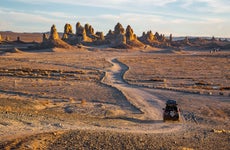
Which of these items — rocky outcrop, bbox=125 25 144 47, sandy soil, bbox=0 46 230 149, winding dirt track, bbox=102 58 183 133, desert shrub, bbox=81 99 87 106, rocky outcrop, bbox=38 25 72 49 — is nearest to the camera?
sandy soil, bbox=0 46 230 149

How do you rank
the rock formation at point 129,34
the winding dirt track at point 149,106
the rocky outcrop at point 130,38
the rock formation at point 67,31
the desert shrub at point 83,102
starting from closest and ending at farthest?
the winding dirt track at point 149,106, the desert shrub at point 83,102, the rocky outcrop at point 130,38, the rock formation at point 129,34, the rock formation at point 67,31

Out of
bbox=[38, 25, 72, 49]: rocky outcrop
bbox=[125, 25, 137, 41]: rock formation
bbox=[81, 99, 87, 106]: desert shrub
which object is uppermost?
bbox=[125, 25, 137, 41]: rock formation

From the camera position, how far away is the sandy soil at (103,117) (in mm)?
13188

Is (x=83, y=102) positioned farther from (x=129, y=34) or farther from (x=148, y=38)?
(x=148, y=38)

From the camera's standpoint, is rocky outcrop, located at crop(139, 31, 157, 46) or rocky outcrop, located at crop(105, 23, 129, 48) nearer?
rocky outcrop, located at crop(105, 23, 129, 48)

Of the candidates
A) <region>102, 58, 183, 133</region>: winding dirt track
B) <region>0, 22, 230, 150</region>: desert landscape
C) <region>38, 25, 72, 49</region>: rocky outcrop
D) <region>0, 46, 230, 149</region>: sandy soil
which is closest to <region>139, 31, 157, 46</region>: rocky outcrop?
<region>38, 25, 72, 49</region>: rocky outcrop

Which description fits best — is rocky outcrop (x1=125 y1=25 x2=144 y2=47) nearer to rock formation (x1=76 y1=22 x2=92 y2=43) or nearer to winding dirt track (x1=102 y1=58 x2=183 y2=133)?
rock formation (x1=76 y1=22 x2=92 y2=43)

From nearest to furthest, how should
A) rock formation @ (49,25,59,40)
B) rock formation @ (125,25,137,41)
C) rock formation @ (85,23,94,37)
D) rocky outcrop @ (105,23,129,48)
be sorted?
rock formation @ (49,25,59,40) < rocky outcrop @ (105,23,129,48) < rock formation @ (125,25,137,41) < rock formation @ (85,23,94,37)

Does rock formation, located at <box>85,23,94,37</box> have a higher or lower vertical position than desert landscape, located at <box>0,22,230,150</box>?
higher

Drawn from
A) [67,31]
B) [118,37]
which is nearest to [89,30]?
[67,31]

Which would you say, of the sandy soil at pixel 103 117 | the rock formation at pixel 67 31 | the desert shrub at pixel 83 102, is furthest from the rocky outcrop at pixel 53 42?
the desert shrub at pixel 83 102

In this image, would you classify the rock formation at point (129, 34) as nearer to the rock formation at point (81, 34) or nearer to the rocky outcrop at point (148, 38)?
the rock formation at point (81, 34)

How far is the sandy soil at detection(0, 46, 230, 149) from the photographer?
13.2 metres

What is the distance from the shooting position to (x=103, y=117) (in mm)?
20750
